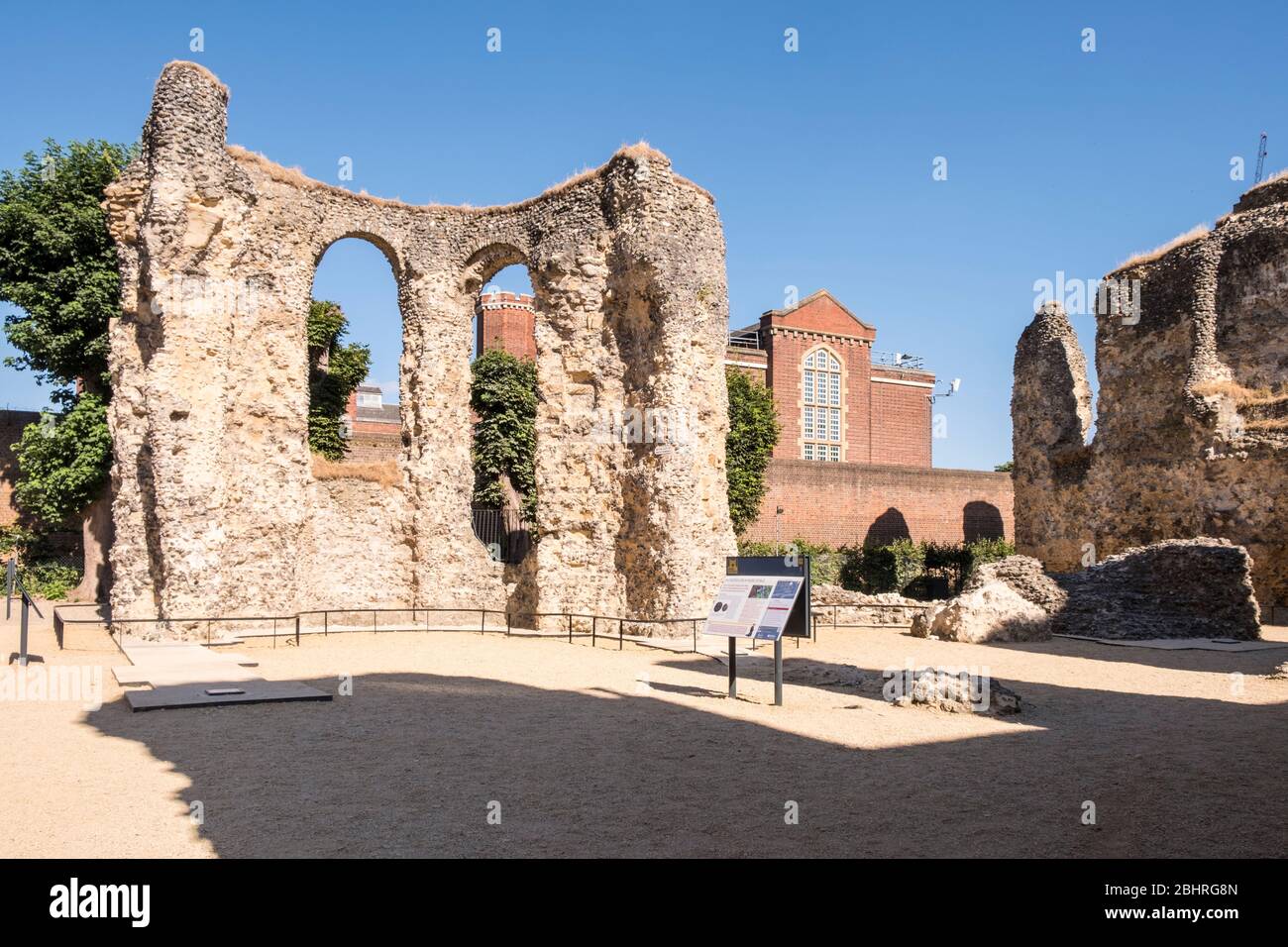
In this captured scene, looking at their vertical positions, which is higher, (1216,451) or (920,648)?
(1216,451)

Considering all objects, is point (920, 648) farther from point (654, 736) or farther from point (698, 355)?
point (654, 736)

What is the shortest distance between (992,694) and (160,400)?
1338 centimetres

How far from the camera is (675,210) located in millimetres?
17422

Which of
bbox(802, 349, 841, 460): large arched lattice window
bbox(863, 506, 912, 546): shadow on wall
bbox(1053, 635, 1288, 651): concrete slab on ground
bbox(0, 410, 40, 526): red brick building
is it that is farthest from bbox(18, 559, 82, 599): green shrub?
bbox(802, 349, 841, 460): large arched lattice window

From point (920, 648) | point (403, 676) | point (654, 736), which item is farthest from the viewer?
point (920, 648)

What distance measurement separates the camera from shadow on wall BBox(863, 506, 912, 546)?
116ft

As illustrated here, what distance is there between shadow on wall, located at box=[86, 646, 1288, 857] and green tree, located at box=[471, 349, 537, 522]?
20.1 m

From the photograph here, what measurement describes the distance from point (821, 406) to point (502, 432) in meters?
21.7

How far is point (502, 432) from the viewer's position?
30703 millimetres

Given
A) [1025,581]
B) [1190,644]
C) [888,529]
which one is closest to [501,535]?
[1025,581]

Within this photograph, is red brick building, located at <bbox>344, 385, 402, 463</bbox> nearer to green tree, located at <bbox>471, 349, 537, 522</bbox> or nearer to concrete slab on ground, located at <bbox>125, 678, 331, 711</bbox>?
green tree, located at <bbox>471, 349, 537, 522</bbox>

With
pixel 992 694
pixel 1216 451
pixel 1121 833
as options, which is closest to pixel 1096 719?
pixel 992 694

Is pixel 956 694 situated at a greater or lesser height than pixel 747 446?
lesser

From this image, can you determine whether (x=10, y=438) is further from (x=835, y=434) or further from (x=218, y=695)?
(x=835, y=434)
